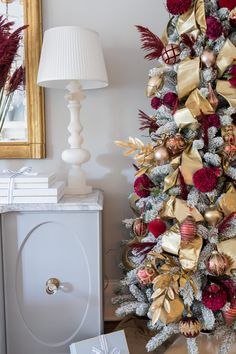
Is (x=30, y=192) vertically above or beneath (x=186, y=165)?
beneath

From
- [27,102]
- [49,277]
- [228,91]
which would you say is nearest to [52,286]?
[49,277]

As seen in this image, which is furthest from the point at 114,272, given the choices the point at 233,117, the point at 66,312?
the point at 233,117

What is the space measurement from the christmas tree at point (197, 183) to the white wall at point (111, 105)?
1.44ft

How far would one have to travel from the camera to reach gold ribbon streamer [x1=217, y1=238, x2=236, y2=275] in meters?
1.13

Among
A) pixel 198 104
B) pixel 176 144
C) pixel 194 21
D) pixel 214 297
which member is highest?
pixel 194 21

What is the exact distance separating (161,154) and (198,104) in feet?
0.73

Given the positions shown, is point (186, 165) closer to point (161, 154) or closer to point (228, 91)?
point (161, 154)

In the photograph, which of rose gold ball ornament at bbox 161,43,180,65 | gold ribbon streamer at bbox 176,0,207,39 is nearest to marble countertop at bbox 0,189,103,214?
rose gold ball ornament at bbox 161,43,180,65

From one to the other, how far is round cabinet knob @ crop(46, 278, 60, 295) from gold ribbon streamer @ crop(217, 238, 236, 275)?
0.66 m

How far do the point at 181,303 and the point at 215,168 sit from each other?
50 cm

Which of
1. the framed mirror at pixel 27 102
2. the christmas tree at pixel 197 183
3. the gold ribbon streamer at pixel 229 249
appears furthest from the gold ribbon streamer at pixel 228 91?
the framed mirror at pixel 27 102

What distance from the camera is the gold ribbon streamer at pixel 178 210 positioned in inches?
45.8

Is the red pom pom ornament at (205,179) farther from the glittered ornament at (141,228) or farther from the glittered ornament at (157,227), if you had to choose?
the glittered ornament at (141,228)

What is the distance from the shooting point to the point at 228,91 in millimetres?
1166
